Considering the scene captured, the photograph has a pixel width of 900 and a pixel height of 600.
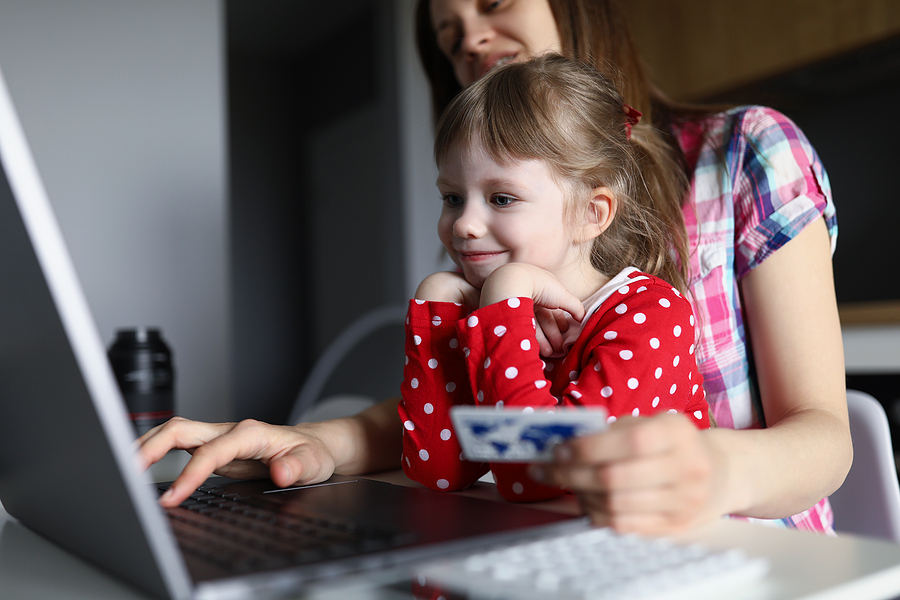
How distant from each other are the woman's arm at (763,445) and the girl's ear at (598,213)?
0.70 ft

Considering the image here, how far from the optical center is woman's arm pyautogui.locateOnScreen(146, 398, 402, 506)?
66cm

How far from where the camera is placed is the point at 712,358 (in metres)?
0.96

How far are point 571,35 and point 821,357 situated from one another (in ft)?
2.07

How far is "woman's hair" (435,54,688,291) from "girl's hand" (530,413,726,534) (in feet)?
1.53

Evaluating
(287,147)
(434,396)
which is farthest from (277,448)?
(287,147)

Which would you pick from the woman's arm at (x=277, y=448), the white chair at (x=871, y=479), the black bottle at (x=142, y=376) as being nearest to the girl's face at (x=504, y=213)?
the woman's arm at (x=277, y=448)

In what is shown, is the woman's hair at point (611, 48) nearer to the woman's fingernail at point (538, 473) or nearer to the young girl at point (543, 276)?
the young girl at point (543, 276)

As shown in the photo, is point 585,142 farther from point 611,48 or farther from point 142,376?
point 142,376

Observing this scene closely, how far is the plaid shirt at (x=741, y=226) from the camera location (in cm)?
94

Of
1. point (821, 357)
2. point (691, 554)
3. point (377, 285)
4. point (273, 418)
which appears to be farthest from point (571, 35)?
point (273, 418)

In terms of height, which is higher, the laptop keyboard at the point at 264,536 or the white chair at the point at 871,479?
the laptop keyboard at the point at 264,536

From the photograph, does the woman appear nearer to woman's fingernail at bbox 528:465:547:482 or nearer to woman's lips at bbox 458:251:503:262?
woman's fingernail at bbox 528:465:547:482

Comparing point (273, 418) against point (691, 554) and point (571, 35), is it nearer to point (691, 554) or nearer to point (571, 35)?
point (571, 35)

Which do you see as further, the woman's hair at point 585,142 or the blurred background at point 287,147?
the blurred background at point 287,147
